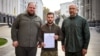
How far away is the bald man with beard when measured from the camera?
20.7 feet

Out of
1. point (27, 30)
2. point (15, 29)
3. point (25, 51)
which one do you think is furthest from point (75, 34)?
point (15, 29)

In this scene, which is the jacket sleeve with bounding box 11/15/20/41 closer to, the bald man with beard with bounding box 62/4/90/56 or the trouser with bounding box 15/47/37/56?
the trouser with bounding box 15/47/37/56

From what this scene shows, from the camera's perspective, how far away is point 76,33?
6305 millimetres

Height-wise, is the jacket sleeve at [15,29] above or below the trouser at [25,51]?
above

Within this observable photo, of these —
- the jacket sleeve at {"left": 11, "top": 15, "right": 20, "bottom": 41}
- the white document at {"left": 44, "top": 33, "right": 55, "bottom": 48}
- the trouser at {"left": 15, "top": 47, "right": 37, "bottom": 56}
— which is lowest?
the trouser at {"left": 15, "top": 47, "right": 37, "bottom": 56}

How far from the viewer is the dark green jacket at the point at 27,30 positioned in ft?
21.2

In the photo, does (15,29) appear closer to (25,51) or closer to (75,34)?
(25,51)

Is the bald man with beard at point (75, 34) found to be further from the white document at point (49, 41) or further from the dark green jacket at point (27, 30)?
the dark green jacket at point (27, 30)

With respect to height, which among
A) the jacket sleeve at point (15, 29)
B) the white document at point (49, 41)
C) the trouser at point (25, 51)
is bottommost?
the trouser at point (25, 51)

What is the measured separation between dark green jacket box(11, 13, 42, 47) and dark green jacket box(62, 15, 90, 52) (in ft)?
2.20

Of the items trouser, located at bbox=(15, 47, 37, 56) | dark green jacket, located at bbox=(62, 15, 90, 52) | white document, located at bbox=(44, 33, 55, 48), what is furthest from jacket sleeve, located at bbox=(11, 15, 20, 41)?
dark green jacket, located at bbox=(62, 15, 90, 52)

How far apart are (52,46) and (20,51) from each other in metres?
0.74

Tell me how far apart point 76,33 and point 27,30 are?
108 cm

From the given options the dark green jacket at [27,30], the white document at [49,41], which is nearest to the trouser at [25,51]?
the dark green jacket at [27,30]
